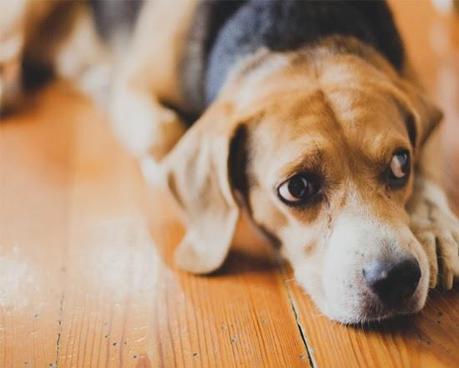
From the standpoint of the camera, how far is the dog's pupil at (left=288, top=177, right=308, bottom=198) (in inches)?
72.8

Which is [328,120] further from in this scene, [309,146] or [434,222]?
[434,222]

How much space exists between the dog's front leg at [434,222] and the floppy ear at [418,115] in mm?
84

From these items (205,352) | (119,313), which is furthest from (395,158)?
(119,313)

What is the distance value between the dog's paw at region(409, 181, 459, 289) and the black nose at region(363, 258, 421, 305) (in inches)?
6.5

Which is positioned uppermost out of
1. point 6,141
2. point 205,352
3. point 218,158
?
point 218,158

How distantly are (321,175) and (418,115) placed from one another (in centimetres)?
40

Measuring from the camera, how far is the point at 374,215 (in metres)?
1.78

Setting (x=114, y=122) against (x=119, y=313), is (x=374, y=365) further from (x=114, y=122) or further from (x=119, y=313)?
(x=114, y=122)

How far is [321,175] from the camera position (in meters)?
1.83

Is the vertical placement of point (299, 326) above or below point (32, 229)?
above

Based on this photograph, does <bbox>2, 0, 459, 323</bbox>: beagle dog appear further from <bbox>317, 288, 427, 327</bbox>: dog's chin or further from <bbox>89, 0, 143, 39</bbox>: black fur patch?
<bbox>89, 0, 143, 39</bbox>: black fur patch

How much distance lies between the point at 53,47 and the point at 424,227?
6.19 feet

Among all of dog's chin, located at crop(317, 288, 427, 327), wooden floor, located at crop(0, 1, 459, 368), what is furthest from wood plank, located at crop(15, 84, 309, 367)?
dog's chin, located at crop(317, 288, 427, 327)

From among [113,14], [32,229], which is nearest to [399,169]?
[32,229]
